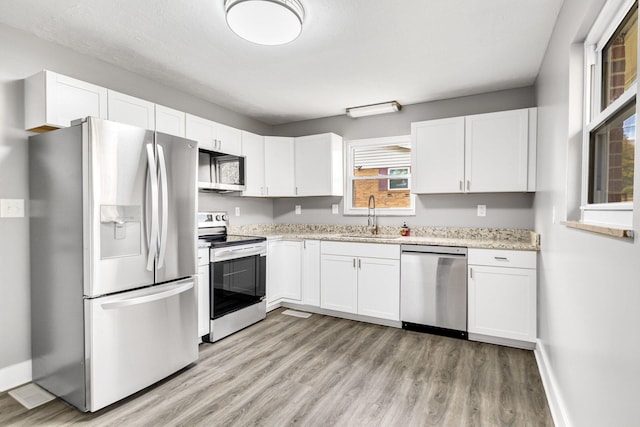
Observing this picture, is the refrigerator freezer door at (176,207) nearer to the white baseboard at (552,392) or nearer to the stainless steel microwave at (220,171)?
the stainless steel microwave at (220,171)

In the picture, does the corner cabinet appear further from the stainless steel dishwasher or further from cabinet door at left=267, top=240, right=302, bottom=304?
cabinet door at left=267, top=240, right=302, bottom=304

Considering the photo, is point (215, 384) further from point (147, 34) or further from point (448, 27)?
point (448, 27)

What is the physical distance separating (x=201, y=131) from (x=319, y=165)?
59.3 inches

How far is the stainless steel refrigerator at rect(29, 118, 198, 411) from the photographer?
6.59 ft

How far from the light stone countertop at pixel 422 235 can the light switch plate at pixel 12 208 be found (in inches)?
80.0

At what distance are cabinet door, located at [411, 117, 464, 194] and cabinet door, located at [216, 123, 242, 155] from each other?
200 cm

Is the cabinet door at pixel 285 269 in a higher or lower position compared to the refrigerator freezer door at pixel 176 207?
lower

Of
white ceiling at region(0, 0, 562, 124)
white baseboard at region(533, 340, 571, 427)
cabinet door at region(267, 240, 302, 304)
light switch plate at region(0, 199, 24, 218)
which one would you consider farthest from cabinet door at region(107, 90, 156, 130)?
white baseboard at region(533, 340, 571, 427)

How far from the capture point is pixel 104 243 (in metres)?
2.05

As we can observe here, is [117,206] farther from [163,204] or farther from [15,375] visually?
[15,375]

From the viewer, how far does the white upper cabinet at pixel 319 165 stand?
4.22 m

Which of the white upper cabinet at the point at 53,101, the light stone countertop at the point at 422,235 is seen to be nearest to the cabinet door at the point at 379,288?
the light stone countertop at the point at 422,235

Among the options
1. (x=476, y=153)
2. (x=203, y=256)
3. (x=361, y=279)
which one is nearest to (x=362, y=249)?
(x=361, y=279)

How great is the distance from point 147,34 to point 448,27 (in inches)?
84.4
